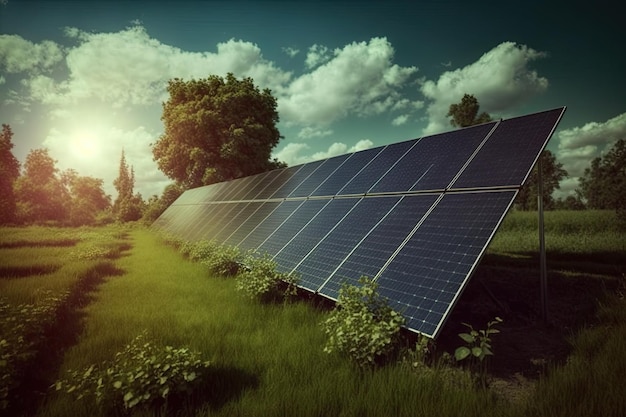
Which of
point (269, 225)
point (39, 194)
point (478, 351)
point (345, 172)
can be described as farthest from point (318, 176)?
point (39, 194)

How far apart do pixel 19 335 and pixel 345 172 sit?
27.3 feet

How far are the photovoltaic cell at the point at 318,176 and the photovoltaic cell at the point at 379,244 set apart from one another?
434cm

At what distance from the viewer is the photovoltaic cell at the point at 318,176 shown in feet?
34.3

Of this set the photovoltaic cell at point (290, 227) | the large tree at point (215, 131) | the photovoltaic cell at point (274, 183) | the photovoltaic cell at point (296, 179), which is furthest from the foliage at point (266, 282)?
the large tree at point (215, 131)

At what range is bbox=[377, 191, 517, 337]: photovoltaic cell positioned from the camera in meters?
3.81

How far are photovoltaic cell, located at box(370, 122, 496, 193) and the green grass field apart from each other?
2903mm

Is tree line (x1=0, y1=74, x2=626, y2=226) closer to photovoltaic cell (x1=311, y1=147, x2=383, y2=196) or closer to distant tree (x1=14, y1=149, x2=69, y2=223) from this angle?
distant tree (x1=14, y1=149, x2=69, y2=223)

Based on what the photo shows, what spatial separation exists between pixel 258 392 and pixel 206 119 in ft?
103

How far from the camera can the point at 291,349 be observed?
4.29 m

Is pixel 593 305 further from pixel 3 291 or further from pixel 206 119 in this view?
pixel 206 119

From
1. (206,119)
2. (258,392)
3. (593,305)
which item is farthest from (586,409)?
(206,119)

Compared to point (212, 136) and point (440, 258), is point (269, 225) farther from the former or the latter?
point (212, 136)

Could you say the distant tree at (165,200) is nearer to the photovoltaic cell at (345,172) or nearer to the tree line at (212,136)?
the tree line at (212,136)

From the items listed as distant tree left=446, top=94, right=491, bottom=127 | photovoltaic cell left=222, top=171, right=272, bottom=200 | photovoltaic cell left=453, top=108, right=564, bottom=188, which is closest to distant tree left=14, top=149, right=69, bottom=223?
photovoltaic cell left=222, top=171, right=272, bottom=200
